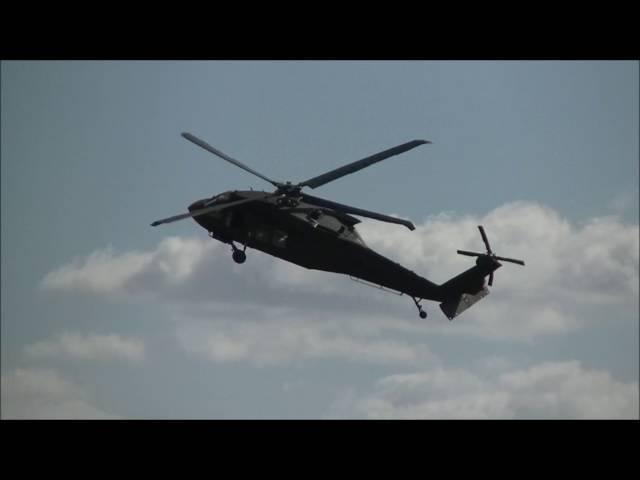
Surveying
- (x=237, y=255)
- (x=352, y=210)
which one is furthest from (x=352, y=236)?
(x=237, y=255)

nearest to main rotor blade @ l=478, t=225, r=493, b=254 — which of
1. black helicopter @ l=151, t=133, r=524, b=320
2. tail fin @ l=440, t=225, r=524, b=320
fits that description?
tail fin @ l=440, t=225, r=524, b=320

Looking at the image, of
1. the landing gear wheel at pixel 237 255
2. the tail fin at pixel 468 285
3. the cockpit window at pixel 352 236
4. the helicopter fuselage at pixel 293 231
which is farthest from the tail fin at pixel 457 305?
the landing gear wheel at pixel 237 255

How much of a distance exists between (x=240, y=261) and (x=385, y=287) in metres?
10.5

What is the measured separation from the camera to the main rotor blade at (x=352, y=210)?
148 feet

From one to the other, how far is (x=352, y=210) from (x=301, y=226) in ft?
12.2

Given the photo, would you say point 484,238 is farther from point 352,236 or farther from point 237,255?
point 237,255

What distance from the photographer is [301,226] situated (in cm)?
4950

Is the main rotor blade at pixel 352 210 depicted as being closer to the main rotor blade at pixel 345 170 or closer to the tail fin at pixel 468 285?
the main rotor blade at pixel 345 170

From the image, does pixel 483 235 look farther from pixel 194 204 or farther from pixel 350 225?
pixel 194 204

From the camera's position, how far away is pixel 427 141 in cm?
5138

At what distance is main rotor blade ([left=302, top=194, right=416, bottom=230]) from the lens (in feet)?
148

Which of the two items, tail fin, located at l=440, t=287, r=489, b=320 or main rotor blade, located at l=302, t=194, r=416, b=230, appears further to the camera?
tail fin, located at l=440, t=287, r=489, b=320

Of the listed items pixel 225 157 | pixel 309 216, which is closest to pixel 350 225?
pixel 309 216

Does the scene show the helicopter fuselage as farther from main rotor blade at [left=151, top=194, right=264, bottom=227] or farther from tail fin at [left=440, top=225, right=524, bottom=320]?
tail fin at [left=440, top=225, right=524, bottom=320]
